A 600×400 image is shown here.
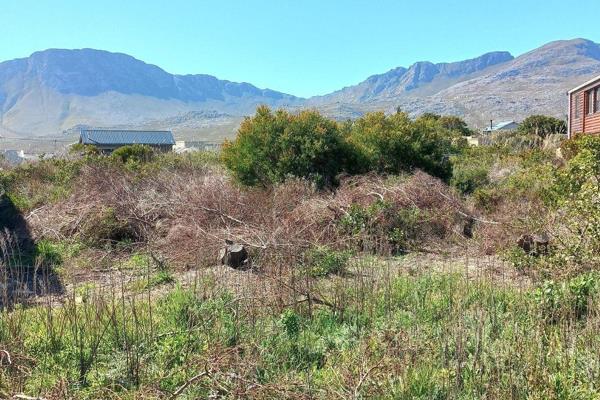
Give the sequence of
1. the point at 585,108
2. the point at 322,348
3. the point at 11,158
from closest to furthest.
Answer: the point at 322,348
the point at 585,108
the point at 11,158

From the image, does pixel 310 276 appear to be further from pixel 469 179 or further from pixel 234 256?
pixel 469 179

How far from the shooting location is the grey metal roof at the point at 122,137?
46263 mm

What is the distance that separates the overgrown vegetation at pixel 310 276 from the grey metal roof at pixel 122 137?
109ft

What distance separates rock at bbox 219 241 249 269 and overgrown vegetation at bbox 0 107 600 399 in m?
0.16

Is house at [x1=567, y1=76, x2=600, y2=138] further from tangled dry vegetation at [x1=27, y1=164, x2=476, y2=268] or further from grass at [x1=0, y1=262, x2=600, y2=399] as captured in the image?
grass at [x1=0, y1=262, x2=600, y2=399]

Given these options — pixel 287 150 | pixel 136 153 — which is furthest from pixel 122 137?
pixel 287 150

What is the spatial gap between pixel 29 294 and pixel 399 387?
16.0 ft

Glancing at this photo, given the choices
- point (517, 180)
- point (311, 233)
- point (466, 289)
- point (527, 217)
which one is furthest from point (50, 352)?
point (517, 180)

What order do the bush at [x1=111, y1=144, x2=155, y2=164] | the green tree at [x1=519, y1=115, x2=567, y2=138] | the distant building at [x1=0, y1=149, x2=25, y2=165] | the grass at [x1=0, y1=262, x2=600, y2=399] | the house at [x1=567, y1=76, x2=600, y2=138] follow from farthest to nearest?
1. the green tree at [x1=519, y1=115, x2=567, y2=138]
2. the house at [x1=567, y1=76, x2=600, y2=138]
3. the distant building at [x1=0, y1=149, x2=25, y2=165]
4. the bush at [x1=111, y1=144, x2=155, y2=164]
5. the grass at [x1=0, y1=262, x2=600, y2=399]

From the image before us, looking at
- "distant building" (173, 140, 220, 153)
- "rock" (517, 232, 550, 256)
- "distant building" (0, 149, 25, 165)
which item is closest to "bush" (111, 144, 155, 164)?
"distant building" (173, 140, 220, 153)

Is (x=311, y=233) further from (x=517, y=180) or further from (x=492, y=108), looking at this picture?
(x=492, y=108)

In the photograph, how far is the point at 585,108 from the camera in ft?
81.6

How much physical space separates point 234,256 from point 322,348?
134 inches

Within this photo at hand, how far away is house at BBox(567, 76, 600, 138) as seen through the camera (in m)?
23.7
